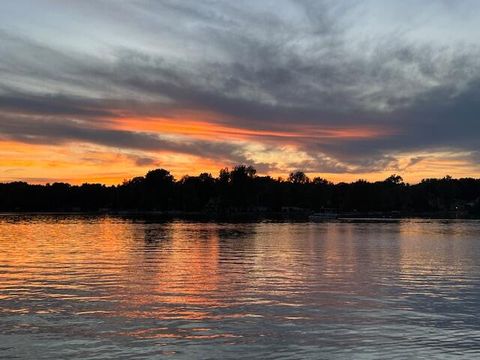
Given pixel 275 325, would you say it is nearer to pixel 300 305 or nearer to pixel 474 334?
pixel 300 305

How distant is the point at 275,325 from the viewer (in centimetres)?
2441

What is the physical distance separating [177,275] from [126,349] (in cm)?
2131

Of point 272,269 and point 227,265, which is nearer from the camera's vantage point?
point 272,269

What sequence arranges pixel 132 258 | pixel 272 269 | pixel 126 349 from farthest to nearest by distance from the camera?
pixel 132 258 < pixel 272 269 < pixel 126 349

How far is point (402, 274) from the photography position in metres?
44.1

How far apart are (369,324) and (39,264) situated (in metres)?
32.1

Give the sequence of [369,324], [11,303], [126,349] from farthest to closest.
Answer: [11,303], [369,324], [126,349]

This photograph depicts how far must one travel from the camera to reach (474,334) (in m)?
23.0

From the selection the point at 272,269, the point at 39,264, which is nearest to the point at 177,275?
the point at 272,269

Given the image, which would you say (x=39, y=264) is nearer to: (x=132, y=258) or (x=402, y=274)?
(x=132, y=258)

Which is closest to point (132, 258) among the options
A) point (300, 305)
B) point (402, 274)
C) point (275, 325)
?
point (402, 274)

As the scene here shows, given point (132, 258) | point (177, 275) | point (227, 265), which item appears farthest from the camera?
point (132, 258)

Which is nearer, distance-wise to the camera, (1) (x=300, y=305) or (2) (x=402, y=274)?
(1) (x=300, y=305)

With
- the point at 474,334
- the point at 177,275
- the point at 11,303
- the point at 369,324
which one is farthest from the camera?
the point at 177,275
